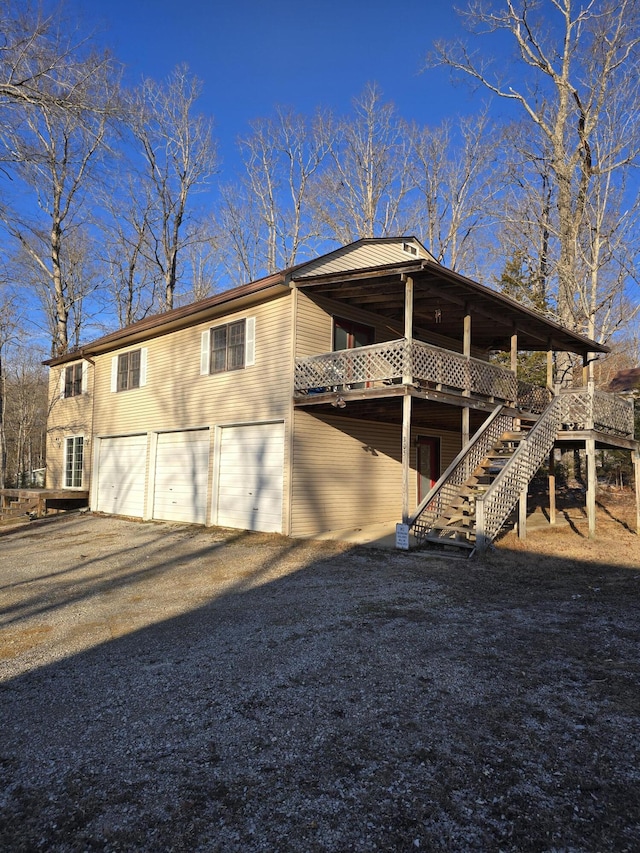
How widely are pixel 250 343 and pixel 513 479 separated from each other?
6749 millimetres

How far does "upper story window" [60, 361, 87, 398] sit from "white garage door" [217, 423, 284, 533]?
353 inches

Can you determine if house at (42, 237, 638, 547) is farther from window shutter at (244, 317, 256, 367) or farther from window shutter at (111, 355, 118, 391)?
window shutter at (111, 355, 118, 391)

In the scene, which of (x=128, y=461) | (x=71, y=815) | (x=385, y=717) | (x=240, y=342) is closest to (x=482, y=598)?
(x=385, y=717)

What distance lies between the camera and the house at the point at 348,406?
420 inches

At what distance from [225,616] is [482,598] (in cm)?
310

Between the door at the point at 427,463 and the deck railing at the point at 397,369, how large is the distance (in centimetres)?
390

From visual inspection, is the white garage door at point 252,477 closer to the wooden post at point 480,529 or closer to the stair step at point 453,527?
the stair step at point 453,527

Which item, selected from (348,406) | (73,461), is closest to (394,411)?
(348,406)

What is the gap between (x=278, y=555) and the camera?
9844 millimetres

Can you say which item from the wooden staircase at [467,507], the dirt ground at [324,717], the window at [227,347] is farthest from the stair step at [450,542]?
the window at [227,347]

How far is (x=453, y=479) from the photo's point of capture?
10594 mm

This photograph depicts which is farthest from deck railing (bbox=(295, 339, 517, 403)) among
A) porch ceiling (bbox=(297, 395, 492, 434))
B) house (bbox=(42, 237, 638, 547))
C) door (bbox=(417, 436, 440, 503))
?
door (bbox=(417, 436, 440, 503))

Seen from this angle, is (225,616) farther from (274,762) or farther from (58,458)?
(58,458)

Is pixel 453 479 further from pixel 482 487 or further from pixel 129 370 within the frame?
pixel 129 370
